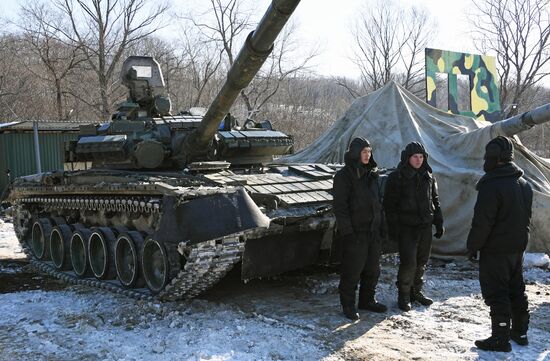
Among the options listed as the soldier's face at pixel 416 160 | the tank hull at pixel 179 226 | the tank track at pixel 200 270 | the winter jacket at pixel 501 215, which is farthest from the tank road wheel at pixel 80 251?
the winter jacket at pixel 501 215

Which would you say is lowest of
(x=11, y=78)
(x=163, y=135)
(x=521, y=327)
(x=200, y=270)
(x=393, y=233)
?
(x=521, y=327)

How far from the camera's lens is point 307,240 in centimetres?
702

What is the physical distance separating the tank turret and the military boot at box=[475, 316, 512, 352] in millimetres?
3298

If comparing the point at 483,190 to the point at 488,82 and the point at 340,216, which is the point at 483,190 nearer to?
the point at 340,216

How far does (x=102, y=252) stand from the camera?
25.6 ft

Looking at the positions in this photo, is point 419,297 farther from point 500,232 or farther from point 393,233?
point 500,232

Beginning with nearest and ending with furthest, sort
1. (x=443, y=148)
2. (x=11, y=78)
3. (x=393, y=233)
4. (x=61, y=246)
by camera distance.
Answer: (x=393, y=233)
(x=61, y=246)
(x=443, y=148)
(x=11, y=78)

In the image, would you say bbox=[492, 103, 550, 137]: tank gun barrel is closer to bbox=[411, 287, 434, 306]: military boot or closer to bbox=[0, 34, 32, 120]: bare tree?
bbox=[411, 287, 434, 306]: military boot

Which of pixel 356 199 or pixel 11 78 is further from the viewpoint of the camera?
pixel 11 78

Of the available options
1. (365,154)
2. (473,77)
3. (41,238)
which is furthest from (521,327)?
(473,77)

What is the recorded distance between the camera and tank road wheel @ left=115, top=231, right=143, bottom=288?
6.97m

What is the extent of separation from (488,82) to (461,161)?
919 cm

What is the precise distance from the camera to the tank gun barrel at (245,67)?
Result: 519 centimetres

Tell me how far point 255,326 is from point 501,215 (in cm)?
246
